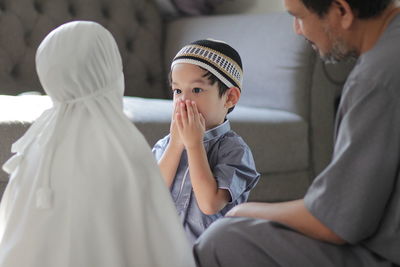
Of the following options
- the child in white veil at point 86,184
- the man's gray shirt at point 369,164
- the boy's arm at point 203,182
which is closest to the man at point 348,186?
the man's gray shirt at point 369,164

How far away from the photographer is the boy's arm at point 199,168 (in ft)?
4.70

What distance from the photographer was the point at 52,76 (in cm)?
114

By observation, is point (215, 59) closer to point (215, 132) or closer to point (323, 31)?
point (215, 132)

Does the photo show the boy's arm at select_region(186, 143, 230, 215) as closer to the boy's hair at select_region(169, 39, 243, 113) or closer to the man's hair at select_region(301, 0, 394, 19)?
the boy's hair at select_region(169, 39, 243, 113)

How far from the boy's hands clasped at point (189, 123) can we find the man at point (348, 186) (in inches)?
11.3

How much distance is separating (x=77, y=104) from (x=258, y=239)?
0.40 m

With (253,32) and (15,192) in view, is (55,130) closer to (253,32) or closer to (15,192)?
(15,192)

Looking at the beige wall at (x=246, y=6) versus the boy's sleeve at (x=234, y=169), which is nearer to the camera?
the boy's sleeve at (x=234, y=169)

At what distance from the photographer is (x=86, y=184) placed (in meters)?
1.09

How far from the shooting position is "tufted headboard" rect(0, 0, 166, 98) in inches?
106

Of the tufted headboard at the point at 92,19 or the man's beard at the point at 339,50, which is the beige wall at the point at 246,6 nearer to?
the tufted headboard at the point at 92,19

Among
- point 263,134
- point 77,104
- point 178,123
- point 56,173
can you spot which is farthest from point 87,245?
point 263,134

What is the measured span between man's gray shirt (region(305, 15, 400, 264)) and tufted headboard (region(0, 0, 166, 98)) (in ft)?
6.22

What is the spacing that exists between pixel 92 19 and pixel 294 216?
6.68ft
